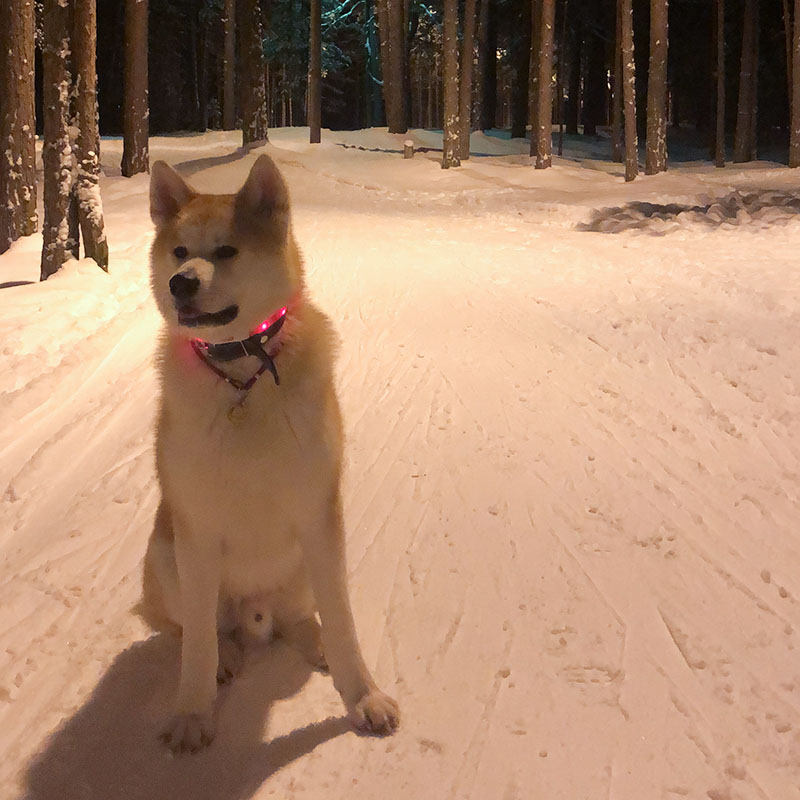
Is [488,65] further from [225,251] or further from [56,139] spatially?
[225,251]

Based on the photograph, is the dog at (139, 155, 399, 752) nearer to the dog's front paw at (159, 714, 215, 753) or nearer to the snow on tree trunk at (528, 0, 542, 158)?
the dog's front paw at (159, 714, 215, 753)

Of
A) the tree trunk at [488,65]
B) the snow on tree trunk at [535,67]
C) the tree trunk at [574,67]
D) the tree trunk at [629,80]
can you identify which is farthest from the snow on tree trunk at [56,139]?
the tree trunk at [574,67]

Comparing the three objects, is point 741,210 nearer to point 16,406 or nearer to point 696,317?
point 696,317

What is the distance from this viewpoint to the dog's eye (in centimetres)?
281

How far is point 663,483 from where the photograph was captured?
17.9ft

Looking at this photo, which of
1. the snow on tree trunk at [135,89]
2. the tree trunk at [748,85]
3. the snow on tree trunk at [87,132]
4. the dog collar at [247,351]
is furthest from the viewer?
the tree trunk at [748,85]

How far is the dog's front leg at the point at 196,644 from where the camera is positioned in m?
3.10

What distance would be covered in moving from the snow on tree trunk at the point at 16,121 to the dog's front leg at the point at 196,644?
1055 cm

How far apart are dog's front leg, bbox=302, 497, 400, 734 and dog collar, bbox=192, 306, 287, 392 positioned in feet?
1.86

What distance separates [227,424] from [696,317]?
22.6ft

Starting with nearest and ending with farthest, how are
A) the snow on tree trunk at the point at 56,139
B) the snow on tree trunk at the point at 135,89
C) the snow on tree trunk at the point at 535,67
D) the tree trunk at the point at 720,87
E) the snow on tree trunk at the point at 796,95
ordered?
the snow on tree trunk at the point at 56,139 → the snow on tree trunk at the point at 135,89 → the snow on tree trunk at the point at 796,95 → the snow on tree trunk at the point at 535,67 → the tree trunk at the point at 720,87

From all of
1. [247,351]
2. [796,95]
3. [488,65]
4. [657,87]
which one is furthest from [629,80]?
[247,351]

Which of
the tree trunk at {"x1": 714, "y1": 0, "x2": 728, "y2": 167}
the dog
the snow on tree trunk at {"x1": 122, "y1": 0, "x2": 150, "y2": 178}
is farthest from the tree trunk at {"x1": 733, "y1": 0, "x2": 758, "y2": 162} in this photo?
the dog

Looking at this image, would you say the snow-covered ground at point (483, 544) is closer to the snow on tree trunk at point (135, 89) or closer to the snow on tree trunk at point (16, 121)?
the snow on tree trunk at point (16, 121)
